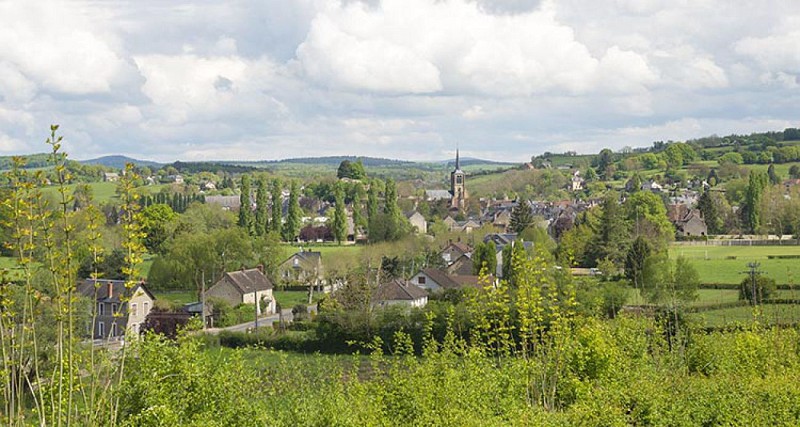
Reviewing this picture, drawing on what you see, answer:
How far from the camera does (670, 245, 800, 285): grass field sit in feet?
180

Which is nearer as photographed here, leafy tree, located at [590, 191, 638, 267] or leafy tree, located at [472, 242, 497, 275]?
leafy tree, located at [472, 242, 497, 275]

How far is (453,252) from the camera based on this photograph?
76.4 m

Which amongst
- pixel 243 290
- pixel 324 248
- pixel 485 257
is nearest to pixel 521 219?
pixel 324 248

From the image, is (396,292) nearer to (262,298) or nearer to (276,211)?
(262,298)

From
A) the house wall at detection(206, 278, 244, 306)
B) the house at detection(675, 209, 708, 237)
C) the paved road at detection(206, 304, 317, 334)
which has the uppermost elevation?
the house at detection(675, 209, 708, 237)

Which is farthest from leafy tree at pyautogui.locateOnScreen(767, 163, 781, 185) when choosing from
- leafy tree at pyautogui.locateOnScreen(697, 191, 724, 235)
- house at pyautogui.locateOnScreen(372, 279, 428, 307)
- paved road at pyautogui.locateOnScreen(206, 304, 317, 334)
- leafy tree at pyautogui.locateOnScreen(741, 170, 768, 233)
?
paved road at pyautogui.locateOnScreen(206, 304, 317, 334)

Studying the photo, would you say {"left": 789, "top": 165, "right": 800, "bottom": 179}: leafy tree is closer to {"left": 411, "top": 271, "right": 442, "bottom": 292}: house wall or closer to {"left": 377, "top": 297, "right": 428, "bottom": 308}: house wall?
{"left": 411, "top": 271, "right": 442, "bottom": 292}: house wall

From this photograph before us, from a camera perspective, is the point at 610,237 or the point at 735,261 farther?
the point at 735,261

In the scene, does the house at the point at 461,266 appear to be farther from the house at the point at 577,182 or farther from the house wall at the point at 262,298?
the house at the point at 577,182

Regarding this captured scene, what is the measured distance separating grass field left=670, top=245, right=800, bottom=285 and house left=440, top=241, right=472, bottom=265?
58.2ft

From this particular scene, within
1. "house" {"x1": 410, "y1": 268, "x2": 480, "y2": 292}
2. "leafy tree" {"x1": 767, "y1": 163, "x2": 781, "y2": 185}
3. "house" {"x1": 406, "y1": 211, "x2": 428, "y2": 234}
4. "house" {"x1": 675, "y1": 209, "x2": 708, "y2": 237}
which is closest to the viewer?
"house" {"x1": 410, "y1": 268, "x2": 480, "y2": 292}

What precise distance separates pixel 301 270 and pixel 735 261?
33743mm

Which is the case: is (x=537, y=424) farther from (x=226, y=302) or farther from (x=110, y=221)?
(x=110, y=221)

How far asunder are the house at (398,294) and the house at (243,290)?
30.1 ft
